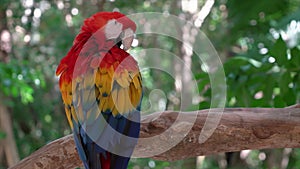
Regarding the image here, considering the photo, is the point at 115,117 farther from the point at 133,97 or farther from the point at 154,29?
the point at 154,29

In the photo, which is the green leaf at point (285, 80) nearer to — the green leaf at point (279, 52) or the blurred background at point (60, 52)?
the green leaf at point (279, 52)

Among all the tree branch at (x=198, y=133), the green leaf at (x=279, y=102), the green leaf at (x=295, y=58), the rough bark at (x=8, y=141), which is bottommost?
the rough bark at (x=8, y=141)

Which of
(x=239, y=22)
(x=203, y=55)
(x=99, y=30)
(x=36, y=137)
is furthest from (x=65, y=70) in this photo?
(x=36, y=137)

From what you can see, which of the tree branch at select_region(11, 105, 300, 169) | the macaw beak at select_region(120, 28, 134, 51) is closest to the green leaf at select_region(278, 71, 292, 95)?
the tree branch at select_region(11, 105, 300, 169)

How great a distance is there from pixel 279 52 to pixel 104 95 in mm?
610

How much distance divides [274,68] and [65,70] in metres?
0.69

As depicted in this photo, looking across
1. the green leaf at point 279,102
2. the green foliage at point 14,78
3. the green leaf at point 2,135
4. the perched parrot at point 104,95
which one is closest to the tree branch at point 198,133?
the perched parrot at point 104,95

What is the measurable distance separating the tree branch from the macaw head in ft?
0.55

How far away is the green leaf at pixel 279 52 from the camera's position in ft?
3.79

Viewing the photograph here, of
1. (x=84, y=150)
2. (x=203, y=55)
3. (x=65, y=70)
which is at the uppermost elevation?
(x=65, y=70)

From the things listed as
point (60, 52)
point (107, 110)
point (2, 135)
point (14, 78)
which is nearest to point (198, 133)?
point (107, 110)

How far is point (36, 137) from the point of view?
2334 millimetres

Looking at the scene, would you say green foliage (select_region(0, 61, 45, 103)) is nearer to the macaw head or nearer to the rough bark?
the rough bark

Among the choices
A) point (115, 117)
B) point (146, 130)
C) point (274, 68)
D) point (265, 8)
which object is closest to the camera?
point (115, 117)
